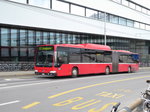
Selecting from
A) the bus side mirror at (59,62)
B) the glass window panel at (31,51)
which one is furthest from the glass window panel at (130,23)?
the bus side mirror at (59,62)

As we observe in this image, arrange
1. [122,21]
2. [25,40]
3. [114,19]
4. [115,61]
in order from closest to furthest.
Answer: [115,61] → [25,40] → [114,19] → [122,21]

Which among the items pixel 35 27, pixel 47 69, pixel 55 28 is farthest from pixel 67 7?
pixel 47 69

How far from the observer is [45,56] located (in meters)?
16.6

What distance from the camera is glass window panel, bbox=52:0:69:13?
26891mm

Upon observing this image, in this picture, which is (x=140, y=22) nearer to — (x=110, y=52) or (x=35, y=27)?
(x=110, y=52)

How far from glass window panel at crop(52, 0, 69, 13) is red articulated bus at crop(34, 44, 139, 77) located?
913 centimetres

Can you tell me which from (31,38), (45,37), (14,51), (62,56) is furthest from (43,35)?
(62,56)

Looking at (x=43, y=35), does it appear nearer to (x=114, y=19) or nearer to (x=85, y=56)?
(x=85, y=56)

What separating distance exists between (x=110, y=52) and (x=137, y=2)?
2539cm

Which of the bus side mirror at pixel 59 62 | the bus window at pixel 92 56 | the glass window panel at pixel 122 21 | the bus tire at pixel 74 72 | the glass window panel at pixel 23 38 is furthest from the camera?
the glass window panel at pixel 122 21

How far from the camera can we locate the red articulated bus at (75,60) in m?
16.2

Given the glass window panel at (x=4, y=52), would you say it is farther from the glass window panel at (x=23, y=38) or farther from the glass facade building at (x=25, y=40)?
the glass window panel at (x=23, y=38)

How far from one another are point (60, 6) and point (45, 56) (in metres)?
13.0

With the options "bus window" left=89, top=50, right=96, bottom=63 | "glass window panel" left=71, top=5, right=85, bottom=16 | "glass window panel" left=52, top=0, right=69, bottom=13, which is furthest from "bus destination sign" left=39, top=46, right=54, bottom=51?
"glass window panel" left=71, top=5, right=85, bottom=16
